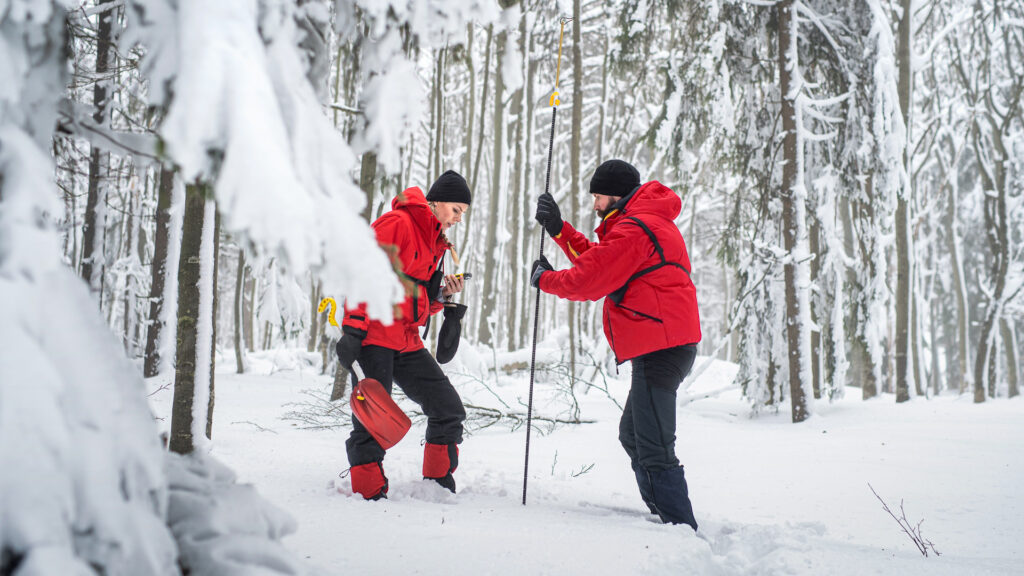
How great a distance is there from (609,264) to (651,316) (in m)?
0.35

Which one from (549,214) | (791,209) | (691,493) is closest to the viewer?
(549,214)

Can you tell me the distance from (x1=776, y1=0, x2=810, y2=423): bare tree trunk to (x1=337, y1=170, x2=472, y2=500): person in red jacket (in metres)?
4.73

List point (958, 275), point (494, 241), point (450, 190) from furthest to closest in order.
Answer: point (958, 275), point (494, 241), point (450, 190)

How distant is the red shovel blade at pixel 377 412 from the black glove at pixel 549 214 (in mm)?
1404

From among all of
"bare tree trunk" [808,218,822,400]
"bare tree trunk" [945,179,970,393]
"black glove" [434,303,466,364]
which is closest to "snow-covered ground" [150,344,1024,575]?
"bare tree trunk" [808,218,822,400]

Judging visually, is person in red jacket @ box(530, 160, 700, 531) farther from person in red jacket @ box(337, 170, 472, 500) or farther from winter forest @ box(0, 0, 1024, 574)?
winter forest @ box(0, 0, 1024, 574)

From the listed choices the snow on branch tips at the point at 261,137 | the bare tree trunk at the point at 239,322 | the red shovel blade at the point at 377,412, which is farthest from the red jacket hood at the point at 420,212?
the bare tree trunk at the point at 239,322

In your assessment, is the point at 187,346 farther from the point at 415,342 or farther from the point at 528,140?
the point at 528,140

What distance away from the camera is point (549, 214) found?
146 inches

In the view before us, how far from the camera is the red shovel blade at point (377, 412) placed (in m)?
3.17

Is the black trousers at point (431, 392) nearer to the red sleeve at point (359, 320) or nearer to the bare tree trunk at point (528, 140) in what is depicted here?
the red sleeve at point (359, 320)

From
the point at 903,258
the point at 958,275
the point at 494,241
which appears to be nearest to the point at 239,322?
the point at 494,241

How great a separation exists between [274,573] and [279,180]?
0.89 metres

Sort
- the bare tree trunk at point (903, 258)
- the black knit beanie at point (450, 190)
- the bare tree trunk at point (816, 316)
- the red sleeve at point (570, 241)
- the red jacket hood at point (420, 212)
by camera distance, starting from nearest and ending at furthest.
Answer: the red jacket hood at point (420, 212), the black knit beanie at point (450, 190), the red sleeve at point (570, 241), the bare tree trunk at point (816, 316), the bare tree trunk at point (903, 258)
